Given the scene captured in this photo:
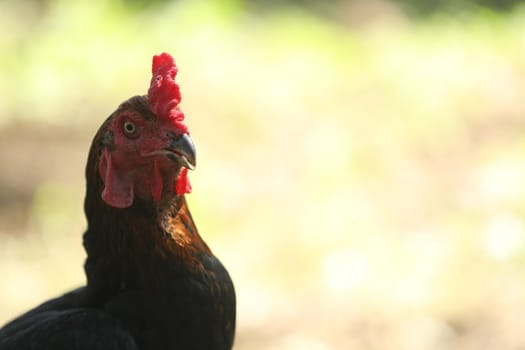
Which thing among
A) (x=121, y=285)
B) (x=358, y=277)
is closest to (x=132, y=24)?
(x=358, y=277)

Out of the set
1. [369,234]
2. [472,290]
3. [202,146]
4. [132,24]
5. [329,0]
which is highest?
[329,0]

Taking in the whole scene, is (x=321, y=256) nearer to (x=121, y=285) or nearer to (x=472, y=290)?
(x=472, y=290)

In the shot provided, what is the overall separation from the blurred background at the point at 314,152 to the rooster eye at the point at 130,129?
7.27 ft

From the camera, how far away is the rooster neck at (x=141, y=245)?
3.27 m

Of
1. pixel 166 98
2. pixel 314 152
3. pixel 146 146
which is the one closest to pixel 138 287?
pixel 146 146

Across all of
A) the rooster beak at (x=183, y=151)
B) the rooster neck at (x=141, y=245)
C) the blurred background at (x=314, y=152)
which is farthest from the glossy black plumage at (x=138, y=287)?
the blurred background at (x=314, y=152)

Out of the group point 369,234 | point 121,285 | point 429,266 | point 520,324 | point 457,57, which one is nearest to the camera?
point 121,285

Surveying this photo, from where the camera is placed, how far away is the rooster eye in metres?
3.20

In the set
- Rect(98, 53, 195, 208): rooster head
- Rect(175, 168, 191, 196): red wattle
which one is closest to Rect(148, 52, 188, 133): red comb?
Rect(98, 53, 195, 208): rooster head

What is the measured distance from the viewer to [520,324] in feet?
17.0

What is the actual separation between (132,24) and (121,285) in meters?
4.89

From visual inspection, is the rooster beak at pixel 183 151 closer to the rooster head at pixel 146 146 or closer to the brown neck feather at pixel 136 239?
the rooster head at pixel 146 146

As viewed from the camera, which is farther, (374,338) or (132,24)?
(132,24)

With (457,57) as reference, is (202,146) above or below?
below
